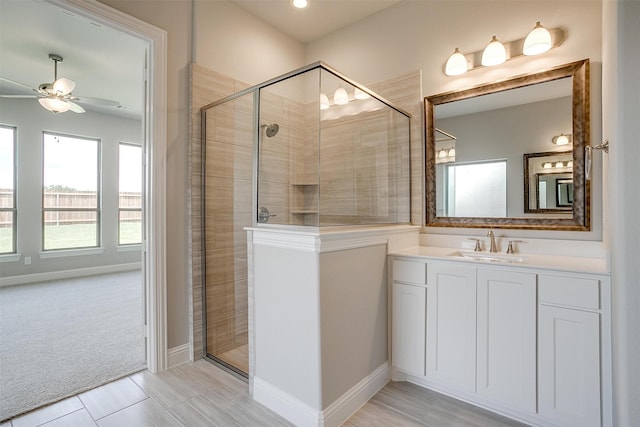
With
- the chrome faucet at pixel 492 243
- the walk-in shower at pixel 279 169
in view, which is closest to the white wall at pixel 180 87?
the walk-in shower at pixel 279 169

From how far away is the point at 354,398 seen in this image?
184 centimetres

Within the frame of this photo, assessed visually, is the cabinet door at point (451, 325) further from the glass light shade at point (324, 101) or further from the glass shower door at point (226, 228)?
the glass shower door at point (226, 228)

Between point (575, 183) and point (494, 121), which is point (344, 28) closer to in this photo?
point (494, 121)

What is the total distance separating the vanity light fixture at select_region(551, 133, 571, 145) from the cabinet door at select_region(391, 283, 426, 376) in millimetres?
1282

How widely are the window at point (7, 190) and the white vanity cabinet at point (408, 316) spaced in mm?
5838

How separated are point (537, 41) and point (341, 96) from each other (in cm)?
130

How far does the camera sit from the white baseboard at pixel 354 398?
5.50 feet

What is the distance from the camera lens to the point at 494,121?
227 centimetres

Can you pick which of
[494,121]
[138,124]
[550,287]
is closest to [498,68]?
[494,121]

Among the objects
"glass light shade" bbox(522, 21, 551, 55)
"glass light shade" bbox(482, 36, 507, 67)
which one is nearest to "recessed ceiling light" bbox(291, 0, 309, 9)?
A: "glass light shade" bbox(482, 36, 507, 67)

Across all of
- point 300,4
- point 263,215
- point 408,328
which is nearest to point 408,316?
point 408,328

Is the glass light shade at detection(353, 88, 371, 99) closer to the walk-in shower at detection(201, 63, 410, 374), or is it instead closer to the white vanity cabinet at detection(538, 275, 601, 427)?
the walk-in shower at detection(201, 63, 410, 374)

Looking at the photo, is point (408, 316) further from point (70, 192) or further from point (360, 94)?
point (70, 192)

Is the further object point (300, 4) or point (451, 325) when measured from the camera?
point (300, 4)
